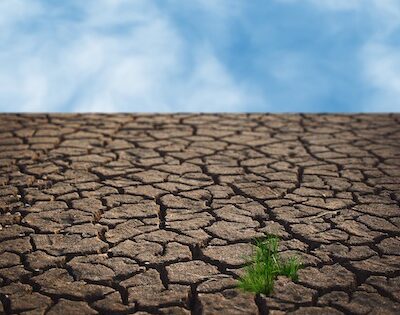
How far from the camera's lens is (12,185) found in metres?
4.45

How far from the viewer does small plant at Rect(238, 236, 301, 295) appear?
2891 mm

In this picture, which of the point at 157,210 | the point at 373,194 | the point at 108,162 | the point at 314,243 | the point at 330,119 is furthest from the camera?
the point at 330,119

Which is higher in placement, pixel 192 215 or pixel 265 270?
pixel 192 215

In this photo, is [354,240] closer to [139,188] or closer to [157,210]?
[157,210]

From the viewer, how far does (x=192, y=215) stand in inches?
150

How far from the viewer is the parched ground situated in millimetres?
2916

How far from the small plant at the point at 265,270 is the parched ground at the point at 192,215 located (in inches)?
1.7

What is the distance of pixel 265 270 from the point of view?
116 inches

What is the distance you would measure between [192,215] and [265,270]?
944mm

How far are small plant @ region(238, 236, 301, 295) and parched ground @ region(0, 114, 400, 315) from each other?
4 cm

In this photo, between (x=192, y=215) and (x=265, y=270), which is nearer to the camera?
(x=265, y=270)

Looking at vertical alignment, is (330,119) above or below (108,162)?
above

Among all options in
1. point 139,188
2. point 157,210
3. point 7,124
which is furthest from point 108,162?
point 7,124

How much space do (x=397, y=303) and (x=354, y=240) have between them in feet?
2.15
